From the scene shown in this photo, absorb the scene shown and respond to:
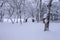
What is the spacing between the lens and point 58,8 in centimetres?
1841

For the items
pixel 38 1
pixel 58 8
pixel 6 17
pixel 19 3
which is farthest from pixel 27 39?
pixel 58 8

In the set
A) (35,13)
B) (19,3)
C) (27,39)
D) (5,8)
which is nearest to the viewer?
(27,39)

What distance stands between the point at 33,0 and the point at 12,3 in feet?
10.5

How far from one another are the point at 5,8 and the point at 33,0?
12.7 feet

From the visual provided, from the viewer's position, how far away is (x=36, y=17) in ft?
57.5

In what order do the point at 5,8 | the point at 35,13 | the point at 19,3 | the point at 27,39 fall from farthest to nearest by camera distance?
the point at 35,13
the point at 5,8
the point at 19,3
the point at 27,39

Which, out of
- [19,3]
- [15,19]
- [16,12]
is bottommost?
[15,19]

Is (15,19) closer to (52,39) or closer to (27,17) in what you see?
(27,17)

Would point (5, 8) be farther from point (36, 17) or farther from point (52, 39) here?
point (52, 39)

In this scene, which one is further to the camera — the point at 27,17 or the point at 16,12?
the point at 27,17

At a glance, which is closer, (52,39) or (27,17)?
(52,39)

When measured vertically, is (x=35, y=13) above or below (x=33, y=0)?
below

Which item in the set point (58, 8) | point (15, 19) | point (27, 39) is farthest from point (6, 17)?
point (27, 39)

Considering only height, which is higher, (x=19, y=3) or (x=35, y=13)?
(x=19, y=3)
